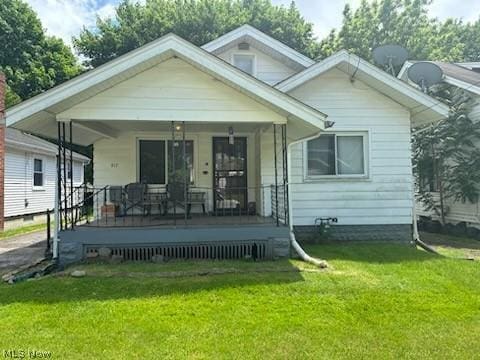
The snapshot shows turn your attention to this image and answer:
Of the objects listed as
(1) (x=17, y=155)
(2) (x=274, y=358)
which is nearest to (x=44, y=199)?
(1) (x=17, y=155)

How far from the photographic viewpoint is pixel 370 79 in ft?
28.8

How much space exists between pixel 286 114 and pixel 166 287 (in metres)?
3.90

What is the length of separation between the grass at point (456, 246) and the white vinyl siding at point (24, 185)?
14.5 meters

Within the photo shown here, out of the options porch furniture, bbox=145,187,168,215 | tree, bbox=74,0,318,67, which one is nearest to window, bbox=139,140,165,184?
porch furniture, bbox=145,187,168,215

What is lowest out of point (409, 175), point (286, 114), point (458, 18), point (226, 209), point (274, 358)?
point (274, 358)

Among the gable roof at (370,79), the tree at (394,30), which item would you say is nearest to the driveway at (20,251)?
the gable roof at (370,79)

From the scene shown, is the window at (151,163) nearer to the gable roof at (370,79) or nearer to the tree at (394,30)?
the gable roof at (370,79)

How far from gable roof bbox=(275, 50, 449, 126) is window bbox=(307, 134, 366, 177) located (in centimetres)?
133

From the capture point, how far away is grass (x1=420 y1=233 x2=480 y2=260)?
26.7ft

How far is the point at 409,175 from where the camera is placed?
30.3 ft

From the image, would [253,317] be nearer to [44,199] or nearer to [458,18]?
[44,199]

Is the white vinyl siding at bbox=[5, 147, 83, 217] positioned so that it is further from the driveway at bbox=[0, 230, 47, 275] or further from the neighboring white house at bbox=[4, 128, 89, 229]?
the driveway at bbox=[0, 230, 47, 275]

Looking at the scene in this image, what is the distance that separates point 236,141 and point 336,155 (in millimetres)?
2756

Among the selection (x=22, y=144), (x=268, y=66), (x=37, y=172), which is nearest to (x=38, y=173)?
(x=37, y=172)
